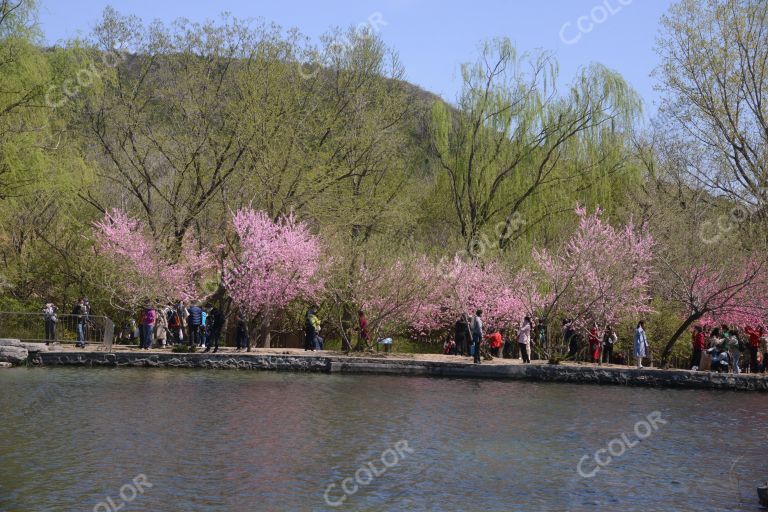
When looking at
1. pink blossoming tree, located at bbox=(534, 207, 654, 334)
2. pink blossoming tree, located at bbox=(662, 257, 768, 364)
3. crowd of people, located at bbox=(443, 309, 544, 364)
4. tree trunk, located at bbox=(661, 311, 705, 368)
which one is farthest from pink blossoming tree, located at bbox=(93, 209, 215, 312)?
pink blossoming tree, located at bbox=(662, 257, 768, 364)

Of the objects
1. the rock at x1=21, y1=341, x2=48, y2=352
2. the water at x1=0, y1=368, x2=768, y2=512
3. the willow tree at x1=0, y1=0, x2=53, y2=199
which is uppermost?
the willow tree at x1=0, y1=0, x2=53, y2=199

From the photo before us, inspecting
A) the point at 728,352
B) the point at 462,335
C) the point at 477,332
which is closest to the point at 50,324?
the point at 477,332

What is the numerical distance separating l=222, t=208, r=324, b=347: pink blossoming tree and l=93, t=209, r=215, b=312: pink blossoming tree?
9.30 ft

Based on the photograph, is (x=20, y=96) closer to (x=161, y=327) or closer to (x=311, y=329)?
(x=161, y=327)

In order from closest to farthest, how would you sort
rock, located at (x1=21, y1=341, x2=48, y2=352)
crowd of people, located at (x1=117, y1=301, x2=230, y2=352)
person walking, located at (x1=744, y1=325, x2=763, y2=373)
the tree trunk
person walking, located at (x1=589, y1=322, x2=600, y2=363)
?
1. rock, located at (x1=21, y1=341, x2=48, y2=352)
2. person walking, located at (x1=744, y1=325, x2=763, y2=373)
3. crowd of people, located at (x1=117, y1=301, x2=230, y2=352)
4. the tree trunk
5. person walking, located at (x1=589, y1=322, x2=600, y2=363)

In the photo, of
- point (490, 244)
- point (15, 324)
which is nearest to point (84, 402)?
point (15, 324)

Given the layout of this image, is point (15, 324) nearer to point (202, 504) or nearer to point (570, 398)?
point (570, 398)

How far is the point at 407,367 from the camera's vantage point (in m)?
32.2

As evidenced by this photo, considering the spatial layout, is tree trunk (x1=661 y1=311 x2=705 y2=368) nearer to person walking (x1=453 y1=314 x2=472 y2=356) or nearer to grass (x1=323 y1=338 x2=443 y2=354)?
person walking (x1=453 y1=314 x2=472 y2=356)

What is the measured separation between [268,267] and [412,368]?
25.1 feet

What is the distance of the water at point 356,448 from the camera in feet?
44.2

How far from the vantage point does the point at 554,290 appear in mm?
35719

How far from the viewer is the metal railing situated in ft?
114

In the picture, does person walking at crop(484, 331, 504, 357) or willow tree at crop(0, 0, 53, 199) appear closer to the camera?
willow tree at crop(0, 0, 53, 199)
